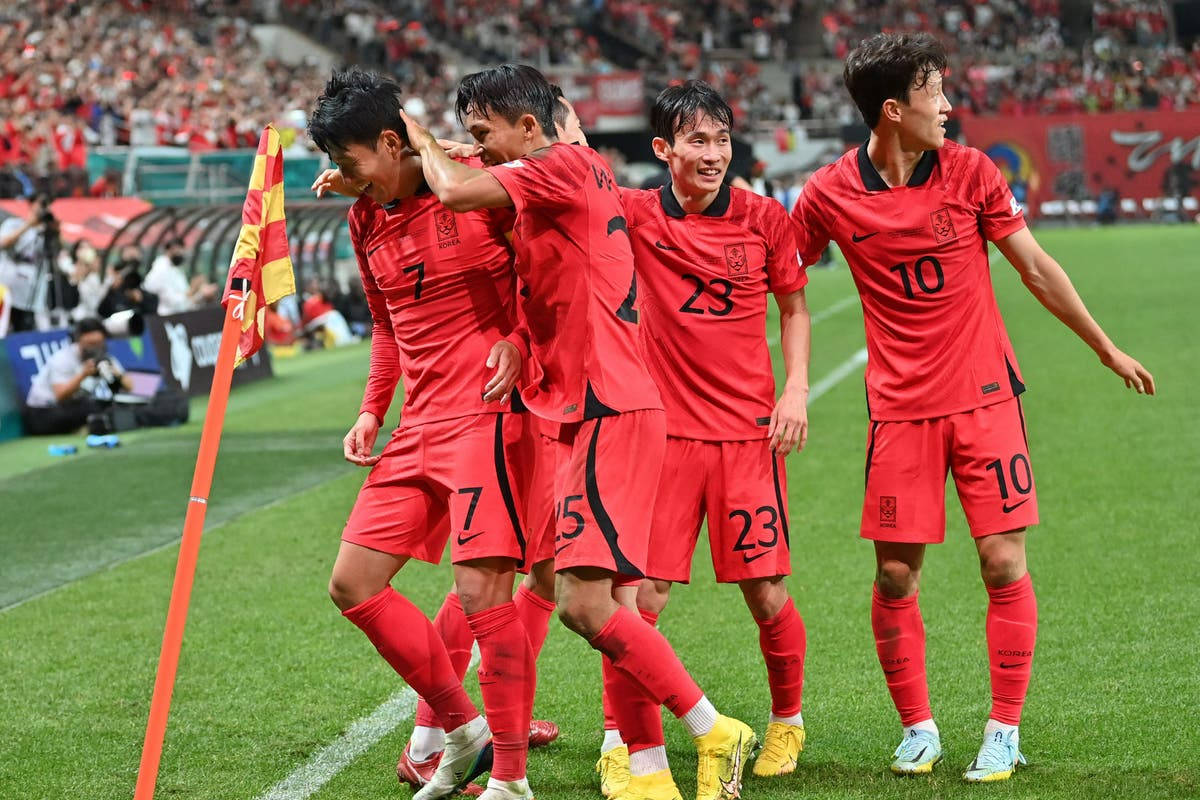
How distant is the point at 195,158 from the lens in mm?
25094

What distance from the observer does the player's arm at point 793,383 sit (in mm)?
4703

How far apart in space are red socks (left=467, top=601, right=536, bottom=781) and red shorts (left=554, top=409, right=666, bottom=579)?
0.34 meters

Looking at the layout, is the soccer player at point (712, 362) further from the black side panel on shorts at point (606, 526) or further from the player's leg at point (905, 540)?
the black side panel on shorts at point (606, 526)

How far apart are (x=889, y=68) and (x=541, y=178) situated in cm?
122

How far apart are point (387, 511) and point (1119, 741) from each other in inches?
97.4

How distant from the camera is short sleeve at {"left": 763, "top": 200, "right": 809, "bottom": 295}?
15.9 ft

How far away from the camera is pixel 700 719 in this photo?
175 inches

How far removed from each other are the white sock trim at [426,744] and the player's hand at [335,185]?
5.53 ft

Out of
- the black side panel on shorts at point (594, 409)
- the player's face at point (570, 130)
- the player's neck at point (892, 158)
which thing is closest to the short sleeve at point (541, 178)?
the player's face at point (570, 130)

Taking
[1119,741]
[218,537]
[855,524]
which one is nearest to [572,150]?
[1119,741]

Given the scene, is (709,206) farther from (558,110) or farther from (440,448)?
(440,448)

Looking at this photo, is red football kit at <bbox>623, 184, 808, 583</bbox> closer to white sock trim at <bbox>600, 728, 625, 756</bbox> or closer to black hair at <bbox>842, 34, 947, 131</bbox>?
black hair at <bbox>842, 34, 947, 131</bbox>

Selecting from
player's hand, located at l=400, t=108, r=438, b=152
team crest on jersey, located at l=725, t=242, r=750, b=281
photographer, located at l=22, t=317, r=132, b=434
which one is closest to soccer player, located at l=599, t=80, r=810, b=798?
team crest on jersey, located at l=725, t=242, r=750, b=281

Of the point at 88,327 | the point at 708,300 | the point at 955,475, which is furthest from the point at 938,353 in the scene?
the point at 88,327
